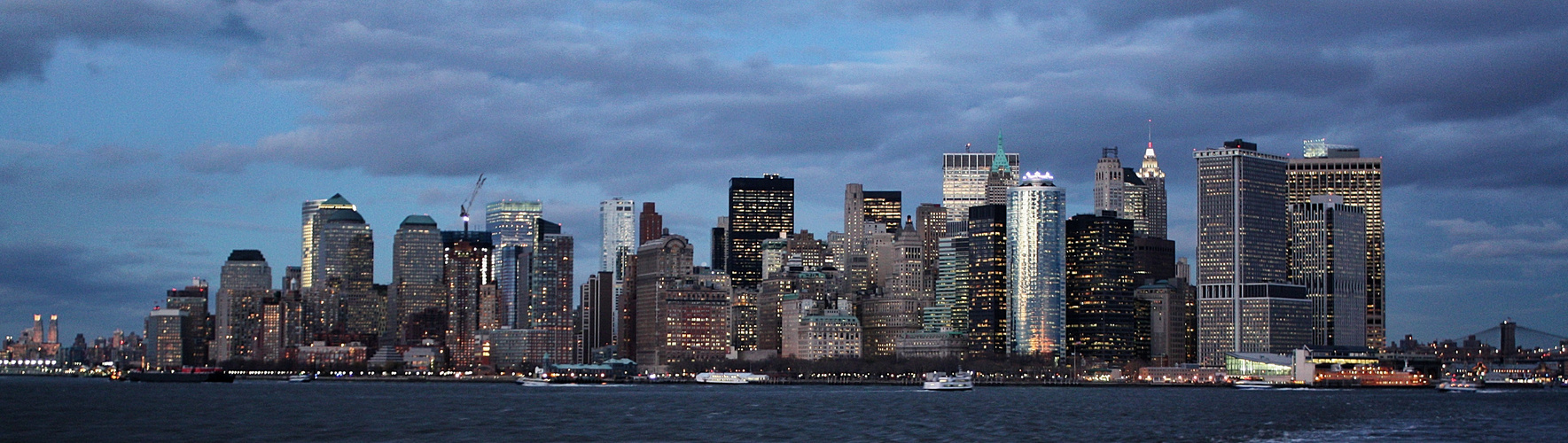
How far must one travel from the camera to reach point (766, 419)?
129 metres

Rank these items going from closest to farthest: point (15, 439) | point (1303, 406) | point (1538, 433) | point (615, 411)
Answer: point (15, 439) → point (1538, 433) → point (615, 411) → point (1303, 406)

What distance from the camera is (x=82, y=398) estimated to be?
18938cm

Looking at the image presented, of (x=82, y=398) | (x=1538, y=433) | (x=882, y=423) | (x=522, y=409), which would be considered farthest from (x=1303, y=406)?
(x=82, y=398)

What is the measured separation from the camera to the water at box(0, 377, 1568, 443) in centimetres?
10656

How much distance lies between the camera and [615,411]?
140875 millimetres

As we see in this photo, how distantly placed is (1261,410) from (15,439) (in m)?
100

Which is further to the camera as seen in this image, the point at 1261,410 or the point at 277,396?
the point at 277,396

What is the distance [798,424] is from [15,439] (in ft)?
161

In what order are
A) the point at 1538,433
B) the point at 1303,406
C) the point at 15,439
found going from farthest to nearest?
the point at 1303,406 < the point at 1538,433 < the point at 15,439

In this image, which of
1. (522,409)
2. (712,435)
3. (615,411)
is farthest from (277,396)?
(712,435)

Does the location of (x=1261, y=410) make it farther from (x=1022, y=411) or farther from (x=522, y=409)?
(x=522, y=409)

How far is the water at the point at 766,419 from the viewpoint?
107m

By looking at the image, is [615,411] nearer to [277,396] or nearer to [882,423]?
[882,423]

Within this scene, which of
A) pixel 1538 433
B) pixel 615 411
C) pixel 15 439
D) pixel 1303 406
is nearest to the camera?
pixel 15 439
